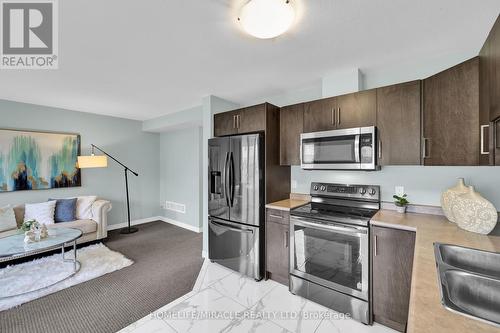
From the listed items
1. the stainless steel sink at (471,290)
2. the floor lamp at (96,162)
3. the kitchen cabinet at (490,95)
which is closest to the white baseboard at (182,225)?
the floor lamp at (96,162)

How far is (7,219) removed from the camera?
3.05m

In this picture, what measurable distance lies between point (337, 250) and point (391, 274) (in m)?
0.44

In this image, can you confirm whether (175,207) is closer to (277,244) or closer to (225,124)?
(225,124)

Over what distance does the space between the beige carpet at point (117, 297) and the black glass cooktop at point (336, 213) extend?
5.28 ft

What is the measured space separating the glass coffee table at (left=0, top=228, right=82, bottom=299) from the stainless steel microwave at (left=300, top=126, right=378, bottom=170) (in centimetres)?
318

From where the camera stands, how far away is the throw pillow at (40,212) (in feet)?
10.8

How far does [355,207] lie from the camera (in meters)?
2.36

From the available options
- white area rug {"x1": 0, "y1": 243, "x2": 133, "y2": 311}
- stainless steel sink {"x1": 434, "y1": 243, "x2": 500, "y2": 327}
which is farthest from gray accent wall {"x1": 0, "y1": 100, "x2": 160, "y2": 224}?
stainless steel sink {"x1": 434, "y1": 243, "x2": 500, "y2": 327}

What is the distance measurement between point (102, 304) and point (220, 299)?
1.19m

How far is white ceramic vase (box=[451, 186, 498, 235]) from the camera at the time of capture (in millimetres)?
1474

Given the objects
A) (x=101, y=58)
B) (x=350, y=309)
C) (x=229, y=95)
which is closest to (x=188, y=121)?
(x=229, y=95)

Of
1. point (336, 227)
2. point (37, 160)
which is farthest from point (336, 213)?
point (37, 160)

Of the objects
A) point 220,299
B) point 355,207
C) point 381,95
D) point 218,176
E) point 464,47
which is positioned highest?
point 464,47

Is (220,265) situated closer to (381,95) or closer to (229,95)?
(229,95)
